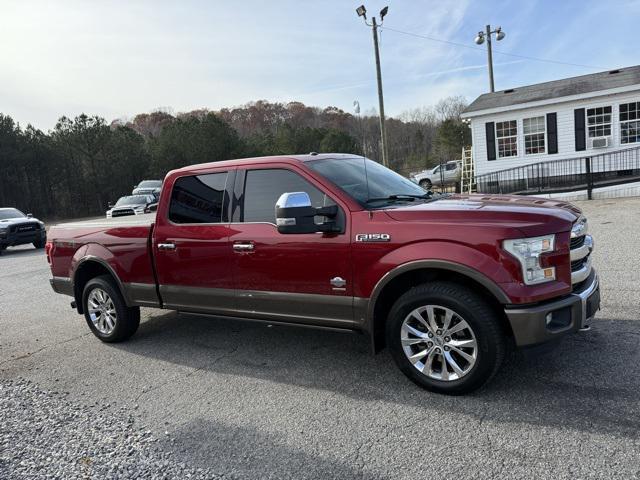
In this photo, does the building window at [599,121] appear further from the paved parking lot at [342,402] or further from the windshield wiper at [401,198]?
the windshield wiper at [401,198]

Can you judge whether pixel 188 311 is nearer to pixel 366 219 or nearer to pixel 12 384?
pixel 12 384

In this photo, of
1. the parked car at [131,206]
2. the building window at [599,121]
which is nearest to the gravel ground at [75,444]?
the parked car at [131,206]

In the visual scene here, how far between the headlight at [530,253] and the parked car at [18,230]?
18.2 m

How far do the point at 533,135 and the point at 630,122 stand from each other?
326 centimetres

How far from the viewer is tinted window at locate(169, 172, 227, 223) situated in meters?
4.89

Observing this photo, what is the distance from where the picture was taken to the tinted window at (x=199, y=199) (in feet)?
16.1

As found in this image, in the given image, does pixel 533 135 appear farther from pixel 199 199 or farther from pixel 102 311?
pixel 102 311

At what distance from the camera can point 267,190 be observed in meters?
4.64

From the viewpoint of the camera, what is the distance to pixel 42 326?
693 cm

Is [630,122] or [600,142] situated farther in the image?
[600,142]

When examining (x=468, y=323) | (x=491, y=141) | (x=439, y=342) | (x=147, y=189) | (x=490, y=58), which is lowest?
(x=439, y=342)

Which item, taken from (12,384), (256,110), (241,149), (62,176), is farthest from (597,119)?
(256,110)

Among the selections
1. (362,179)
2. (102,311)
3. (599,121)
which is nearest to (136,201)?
(102,311)

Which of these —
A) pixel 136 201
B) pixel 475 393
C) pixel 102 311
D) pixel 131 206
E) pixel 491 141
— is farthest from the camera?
pixel 136 201
